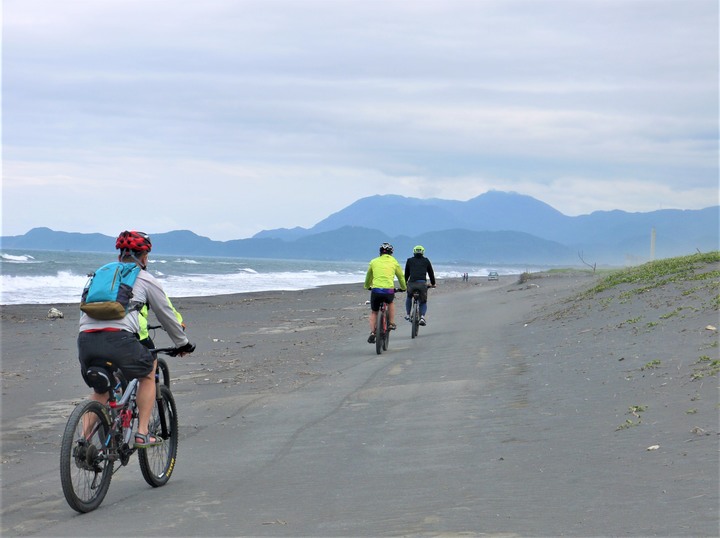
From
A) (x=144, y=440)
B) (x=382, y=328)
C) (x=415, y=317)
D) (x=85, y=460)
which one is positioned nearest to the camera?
(x=85, y=460)

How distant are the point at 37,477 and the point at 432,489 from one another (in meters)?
3.32

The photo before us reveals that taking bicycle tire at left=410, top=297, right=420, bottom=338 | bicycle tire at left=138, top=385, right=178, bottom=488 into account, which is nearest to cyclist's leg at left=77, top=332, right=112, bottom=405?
bicycle tire at left=138, top=385, right=178, bottom=488

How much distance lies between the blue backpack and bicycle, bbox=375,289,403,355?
9279 mm

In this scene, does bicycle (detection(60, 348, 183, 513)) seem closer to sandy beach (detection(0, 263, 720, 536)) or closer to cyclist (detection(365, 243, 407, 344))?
sandy beach (detection(0, 263, 720, 536))

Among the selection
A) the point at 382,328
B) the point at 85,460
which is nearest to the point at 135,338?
the point at 85,460

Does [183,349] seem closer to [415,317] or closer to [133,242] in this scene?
[133,242]

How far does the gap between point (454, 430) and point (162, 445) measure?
2.75m

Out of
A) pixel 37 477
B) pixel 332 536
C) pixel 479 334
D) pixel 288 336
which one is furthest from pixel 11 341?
pixel 332 536

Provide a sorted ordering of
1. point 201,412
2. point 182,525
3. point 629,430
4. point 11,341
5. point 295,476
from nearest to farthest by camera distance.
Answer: point 182,525 < point 295,476 < point 629,430 < point 201,412 < point 11,341

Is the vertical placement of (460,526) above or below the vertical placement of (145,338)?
below

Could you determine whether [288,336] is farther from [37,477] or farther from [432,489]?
[432,489]

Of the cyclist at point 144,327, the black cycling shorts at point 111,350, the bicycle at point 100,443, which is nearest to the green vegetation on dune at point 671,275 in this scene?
the cyclist at point 144,327

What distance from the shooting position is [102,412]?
5.84 meters

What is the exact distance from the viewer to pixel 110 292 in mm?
5883
